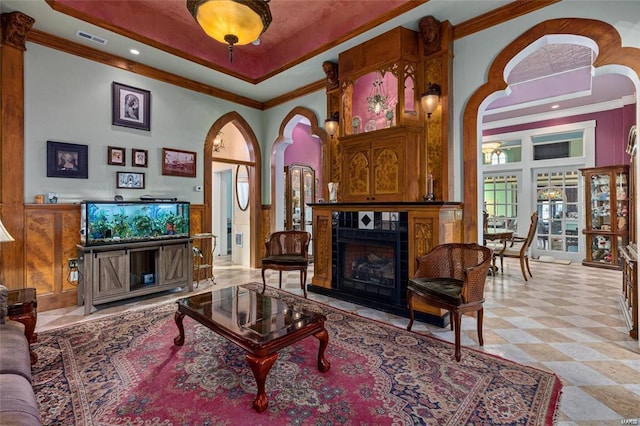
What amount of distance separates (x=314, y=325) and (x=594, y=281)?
528 centimetres

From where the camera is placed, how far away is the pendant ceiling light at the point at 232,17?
88.4 inches

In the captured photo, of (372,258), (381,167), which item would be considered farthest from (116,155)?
(372,258)

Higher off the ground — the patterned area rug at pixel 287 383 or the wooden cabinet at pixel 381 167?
the wooden cabinet at pixel 381 167

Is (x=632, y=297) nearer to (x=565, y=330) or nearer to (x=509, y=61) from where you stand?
(x=565, y=330)

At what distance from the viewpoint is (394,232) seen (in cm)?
361

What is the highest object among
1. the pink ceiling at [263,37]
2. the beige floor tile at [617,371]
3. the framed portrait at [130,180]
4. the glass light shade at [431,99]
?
the pink ceiling at [263,37]

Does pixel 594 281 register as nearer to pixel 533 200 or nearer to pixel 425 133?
pixel 533 200

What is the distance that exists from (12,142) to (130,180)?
1.25 m

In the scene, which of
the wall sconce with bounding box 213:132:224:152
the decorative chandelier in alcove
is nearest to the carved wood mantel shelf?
the decorative chandelier in alcove

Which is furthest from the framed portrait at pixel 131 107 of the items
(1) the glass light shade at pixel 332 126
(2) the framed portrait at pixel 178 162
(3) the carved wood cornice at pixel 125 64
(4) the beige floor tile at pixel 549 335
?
(4) the beige floor tile at pixel 549 335

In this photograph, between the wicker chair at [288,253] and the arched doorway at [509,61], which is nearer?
the arched doorway at [509,61]

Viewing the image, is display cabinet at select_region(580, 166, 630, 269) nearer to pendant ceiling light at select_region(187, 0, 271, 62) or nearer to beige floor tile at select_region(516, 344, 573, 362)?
beige floor tile at select_region(516, 344, 573, 362)

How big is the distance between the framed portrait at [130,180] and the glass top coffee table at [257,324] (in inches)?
99.9

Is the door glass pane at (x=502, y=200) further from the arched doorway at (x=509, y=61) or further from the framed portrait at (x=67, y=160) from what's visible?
the framed portrait at (x=67, y=160)
